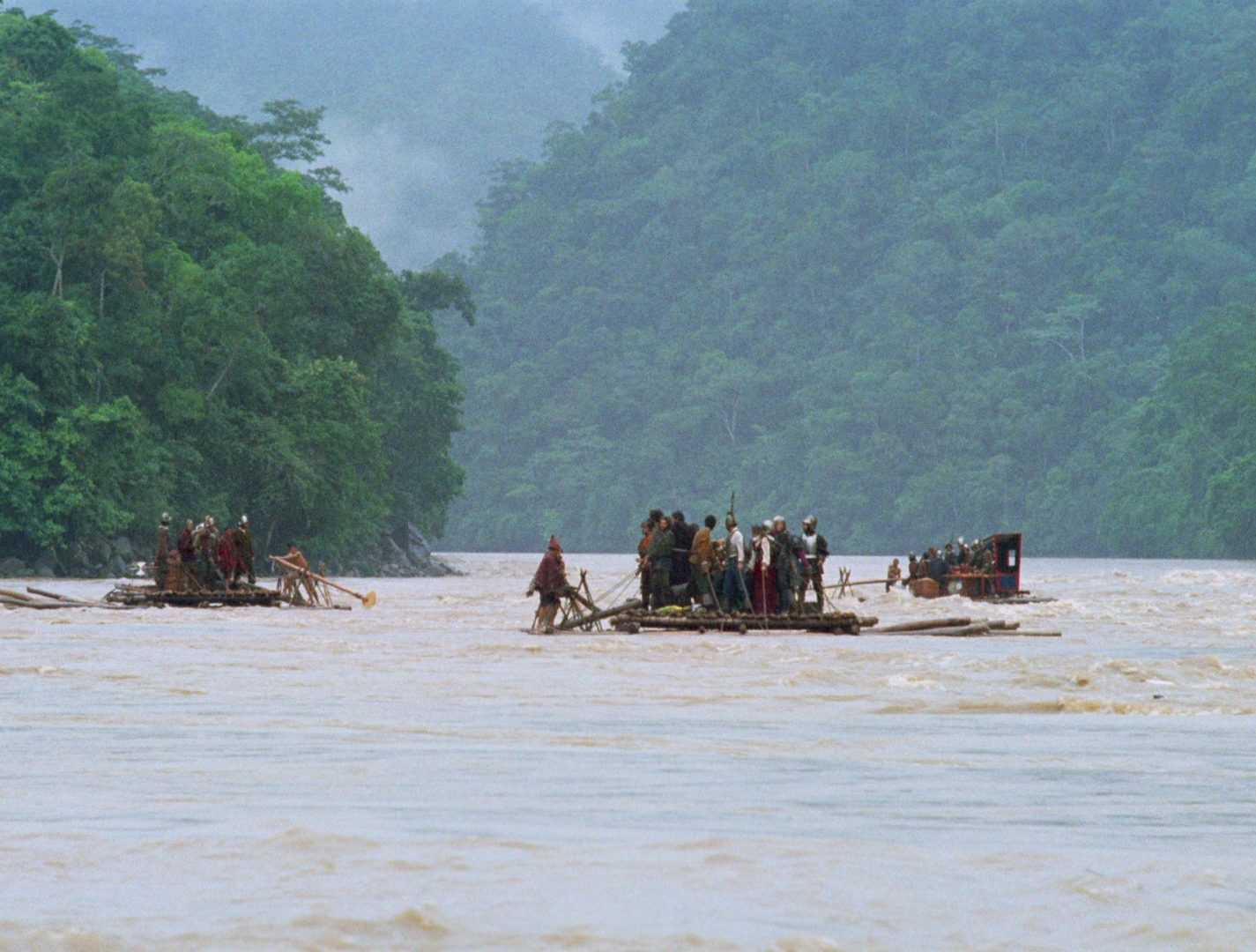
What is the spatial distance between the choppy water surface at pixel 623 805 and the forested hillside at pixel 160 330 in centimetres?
3578

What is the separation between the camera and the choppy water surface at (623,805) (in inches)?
347

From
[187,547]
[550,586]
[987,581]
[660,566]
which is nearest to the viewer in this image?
[660,566]

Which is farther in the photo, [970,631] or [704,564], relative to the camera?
[970,631]

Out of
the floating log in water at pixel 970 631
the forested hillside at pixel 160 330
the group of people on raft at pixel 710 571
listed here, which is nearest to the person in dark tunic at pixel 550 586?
the group of people on raft at pixel 710 571

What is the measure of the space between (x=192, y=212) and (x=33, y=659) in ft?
155

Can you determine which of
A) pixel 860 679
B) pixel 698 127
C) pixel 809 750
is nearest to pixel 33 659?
pixel 860 679

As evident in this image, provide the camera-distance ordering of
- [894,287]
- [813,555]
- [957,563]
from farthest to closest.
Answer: [894,287], [957,563], [813,555]

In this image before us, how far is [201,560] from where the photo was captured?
3903 centimetres

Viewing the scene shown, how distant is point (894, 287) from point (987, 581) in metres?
94.1

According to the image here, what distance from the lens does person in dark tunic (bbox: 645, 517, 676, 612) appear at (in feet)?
97.3

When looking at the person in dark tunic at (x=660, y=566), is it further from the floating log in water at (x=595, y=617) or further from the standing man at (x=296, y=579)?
the standing man at (x=296, y=579)

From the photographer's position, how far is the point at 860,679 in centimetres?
2236

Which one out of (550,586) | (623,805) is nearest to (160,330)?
(550,586)

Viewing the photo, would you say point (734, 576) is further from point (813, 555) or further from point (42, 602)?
point (42, 602)
